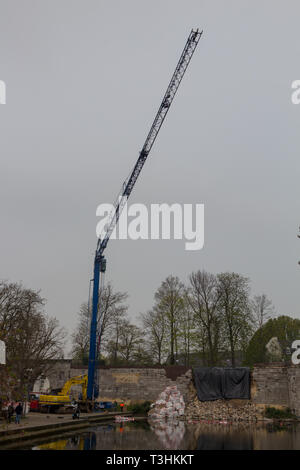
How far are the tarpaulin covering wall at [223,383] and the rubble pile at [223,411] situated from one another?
0.39 metres

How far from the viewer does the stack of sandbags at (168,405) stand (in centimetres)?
2960

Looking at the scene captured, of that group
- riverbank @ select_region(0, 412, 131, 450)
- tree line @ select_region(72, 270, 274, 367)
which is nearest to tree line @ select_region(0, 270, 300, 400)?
tree line @ select_region(72, 270, 274, 367)

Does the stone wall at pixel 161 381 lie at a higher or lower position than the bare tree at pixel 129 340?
lower

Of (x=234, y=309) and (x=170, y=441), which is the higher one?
(x=234, y=309)

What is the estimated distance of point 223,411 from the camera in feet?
93.7

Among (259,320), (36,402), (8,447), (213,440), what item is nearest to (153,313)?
(259,320)

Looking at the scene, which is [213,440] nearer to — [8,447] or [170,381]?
[8,447]

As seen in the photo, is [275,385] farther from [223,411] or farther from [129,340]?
[129,340]

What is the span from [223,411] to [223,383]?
6.64ft

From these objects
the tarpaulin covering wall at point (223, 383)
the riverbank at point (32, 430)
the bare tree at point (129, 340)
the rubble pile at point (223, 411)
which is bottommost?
the rubble pile at point (223, 411)

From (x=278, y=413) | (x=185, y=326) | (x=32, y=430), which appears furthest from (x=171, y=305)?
(x=32, y=430)

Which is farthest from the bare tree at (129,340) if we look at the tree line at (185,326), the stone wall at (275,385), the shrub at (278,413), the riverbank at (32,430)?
the riverbank at (32,430)

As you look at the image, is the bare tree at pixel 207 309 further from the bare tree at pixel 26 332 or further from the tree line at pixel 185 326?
the bare tree at pixel 26 332
